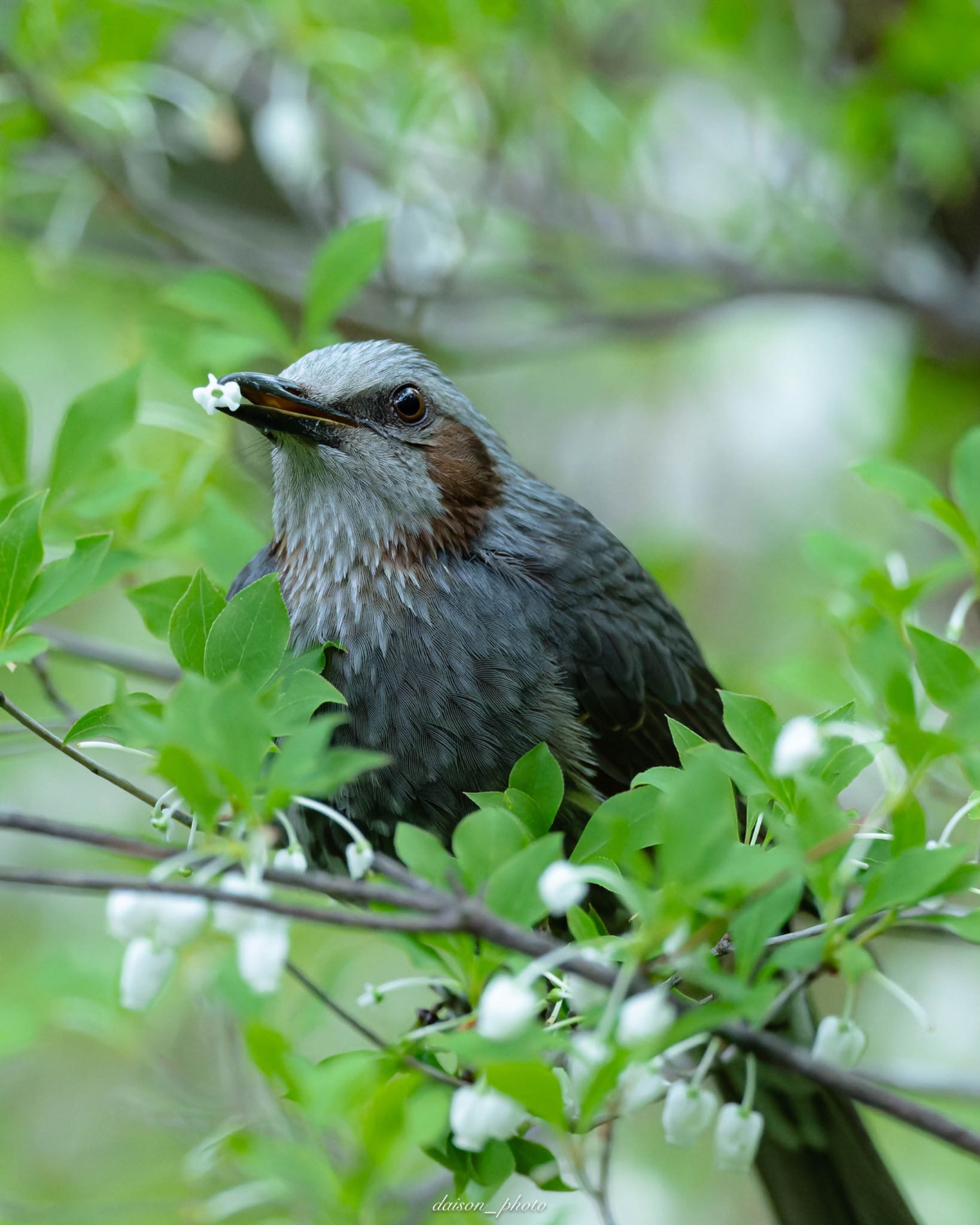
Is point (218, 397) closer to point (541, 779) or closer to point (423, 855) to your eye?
point (541, 779)

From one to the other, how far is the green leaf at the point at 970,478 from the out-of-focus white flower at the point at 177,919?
1.56 metres

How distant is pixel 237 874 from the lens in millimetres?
1472

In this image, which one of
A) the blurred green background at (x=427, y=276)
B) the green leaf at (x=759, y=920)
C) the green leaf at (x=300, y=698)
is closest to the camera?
the green leaf at (x=759, y=920)

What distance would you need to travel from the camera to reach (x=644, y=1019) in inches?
47.8

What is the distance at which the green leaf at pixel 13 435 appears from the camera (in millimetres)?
2223

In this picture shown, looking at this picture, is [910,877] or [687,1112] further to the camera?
[687,1112]

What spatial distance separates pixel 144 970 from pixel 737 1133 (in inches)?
29.6

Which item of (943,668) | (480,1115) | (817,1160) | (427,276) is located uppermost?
(943,668)

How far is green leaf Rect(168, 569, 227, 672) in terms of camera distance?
163 cm

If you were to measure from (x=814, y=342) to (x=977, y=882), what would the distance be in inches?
251

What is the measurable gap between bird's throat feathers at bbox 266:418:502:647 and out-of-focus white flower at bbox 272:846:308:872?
1.00 m

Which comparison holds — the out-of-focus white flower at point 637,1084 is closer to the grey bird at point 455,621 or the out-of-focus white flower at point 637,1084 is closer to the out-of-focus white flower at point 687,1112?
the out-of-focus white flower at point 687,1112

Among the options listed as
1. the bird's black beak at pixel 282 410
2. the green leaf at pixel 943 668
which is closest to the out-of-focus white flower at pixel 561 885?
the green leaf at pixel 943 668

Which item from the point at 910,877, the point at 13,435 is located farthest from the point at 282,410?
the point at 910,877
